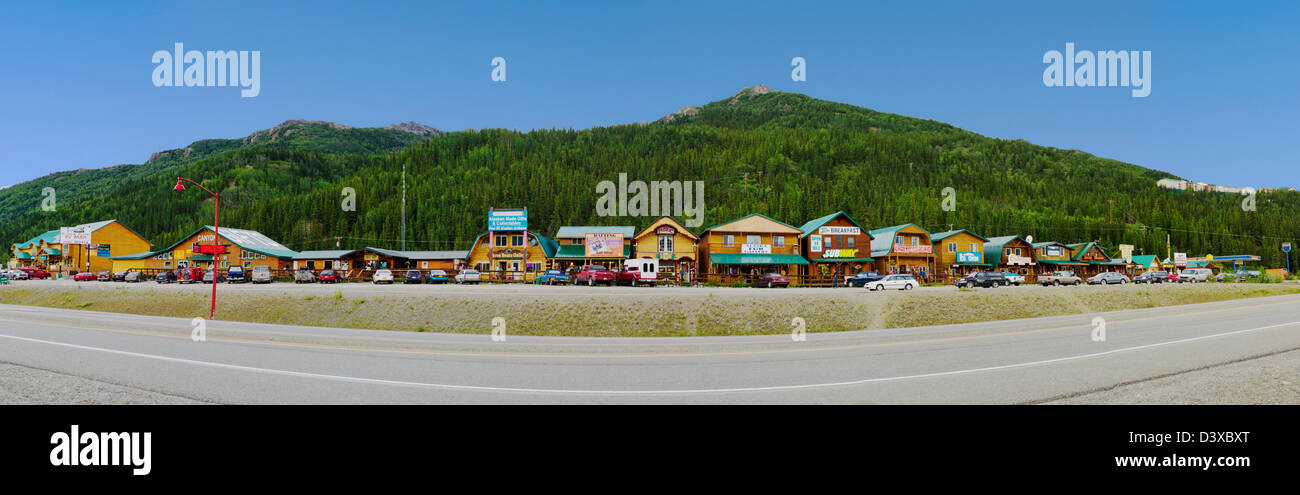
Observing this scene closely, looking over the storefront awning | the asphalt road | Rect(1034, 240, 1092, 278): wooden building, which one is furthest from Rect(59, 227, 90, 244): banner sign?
Rect(1034, 240, 1092, 278): wooden building

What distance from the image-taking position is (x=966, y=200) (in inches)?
5290

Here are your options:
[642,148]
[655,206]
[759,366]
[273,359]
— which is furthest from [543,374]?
[642,148]

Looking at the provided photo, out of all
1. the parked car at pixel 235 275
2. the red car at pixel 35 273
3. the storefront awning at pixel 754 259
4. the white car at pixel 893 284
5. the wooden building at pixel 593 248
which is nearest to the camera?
the white car at pixel 893 284

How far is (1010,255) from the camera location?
71.6 m

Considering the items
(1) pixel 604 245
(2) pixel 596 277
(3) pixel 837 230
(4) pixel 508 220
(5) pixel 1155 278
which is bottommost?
(5) pixel 1155 278

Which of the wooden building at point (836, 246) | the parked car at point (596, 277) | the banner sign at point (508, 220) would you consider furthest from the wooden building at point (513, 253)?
the wooden building at point (836, 246)

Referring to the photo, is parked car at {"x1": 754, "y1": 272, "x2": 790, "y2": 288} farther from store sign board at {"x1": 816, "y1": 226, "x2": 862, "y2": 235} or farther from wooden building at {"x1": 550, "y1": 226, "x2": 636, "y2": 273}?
wooden building at {"x1": 550, "y1": 226, "x2": 636, "y2": 273}

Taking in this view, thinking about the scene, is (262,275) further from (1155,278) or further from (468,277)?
(1155,278)

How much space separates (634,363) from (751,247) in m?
46.3

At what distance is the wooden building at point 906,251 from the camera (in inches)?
2382

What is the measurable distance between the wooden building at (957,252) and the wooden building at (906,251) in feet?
14.2

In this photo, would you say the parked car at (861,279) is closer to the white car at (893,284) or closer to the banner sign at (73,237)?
the white car at (893,284)

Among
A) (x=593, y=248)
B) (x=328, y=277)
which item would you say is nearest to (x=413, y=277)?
(x=328, y=277)
